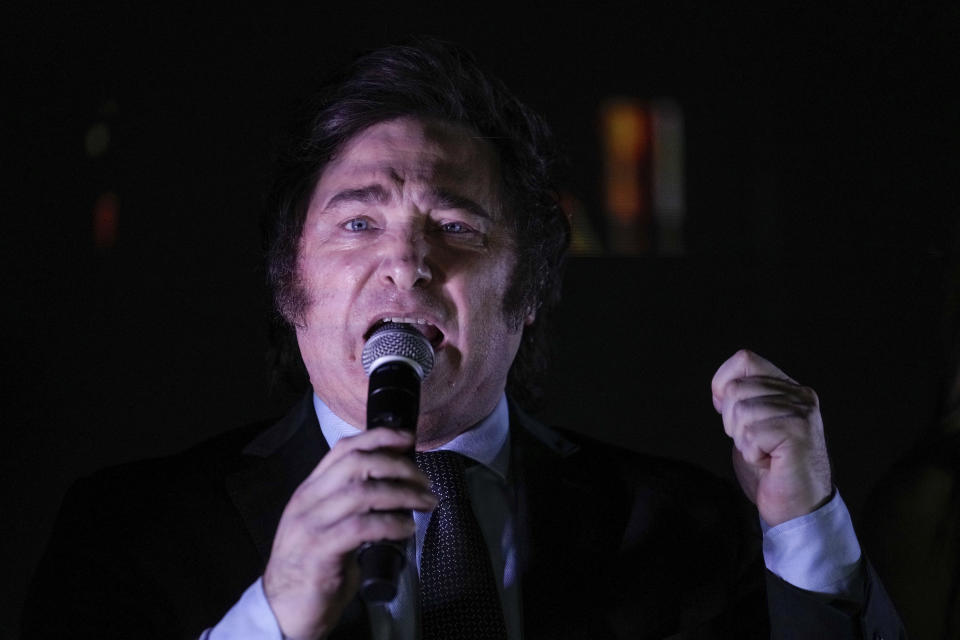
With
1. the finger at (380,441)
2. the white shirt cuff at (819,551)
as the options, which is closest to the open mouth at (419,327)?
the finger at (380,441)

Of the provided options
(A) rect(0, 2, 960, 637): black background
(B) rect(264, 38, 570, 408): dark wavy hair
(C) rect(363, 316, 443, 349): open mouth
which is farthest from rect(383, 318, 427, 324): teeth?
(A) rect(0, 2, 960, 637): black background

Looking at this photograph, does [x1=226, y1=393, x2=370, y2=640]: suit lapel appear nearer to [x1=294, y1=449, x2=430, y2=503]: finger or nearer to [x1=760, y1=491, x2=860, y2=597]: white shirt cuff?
[x1=294, y1=449, x2=430, y2=503]: finger

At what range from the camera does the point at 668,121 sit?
261 cm

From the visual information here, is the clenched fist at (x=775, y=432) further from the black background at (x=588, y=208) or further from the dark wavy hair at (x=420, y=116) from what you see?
the black background at (x=588, y=208)

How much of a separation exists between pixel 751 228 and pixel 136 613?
1.66 m

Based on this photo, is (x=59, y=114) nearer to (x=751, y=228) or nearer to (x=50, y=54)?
(x=50, y=54)

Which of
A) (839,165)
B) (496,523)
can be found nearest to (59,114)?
(496,523)

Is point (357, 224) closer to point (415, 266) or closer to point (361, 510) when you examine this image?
point (415, 266)

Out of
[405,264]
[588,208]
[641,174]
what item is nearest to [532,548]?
[405,264]

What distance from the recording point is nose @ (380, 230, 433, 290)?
1750mm

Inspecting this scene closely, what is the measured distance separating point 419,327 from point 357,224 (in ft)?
0.74

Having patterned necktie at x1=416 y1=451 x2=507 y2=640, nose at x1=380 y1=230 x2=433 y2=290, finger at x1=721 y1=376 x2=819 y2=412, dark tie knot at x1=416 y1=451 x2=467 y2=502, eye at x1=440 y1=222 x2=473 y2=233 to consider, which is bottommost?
patterned necktie at x1=416 y1=451 x2=507 y2=640

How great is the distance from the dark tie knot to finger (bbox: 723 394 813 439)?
46 cm

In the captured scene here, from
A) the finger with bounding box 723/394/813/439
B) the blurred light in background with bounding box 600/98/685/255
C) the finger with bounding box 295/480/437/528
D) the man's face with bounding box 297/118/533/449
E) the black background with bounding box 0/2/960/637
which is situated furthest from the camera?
the blurred light in background with bounding box 600/98/685/255
